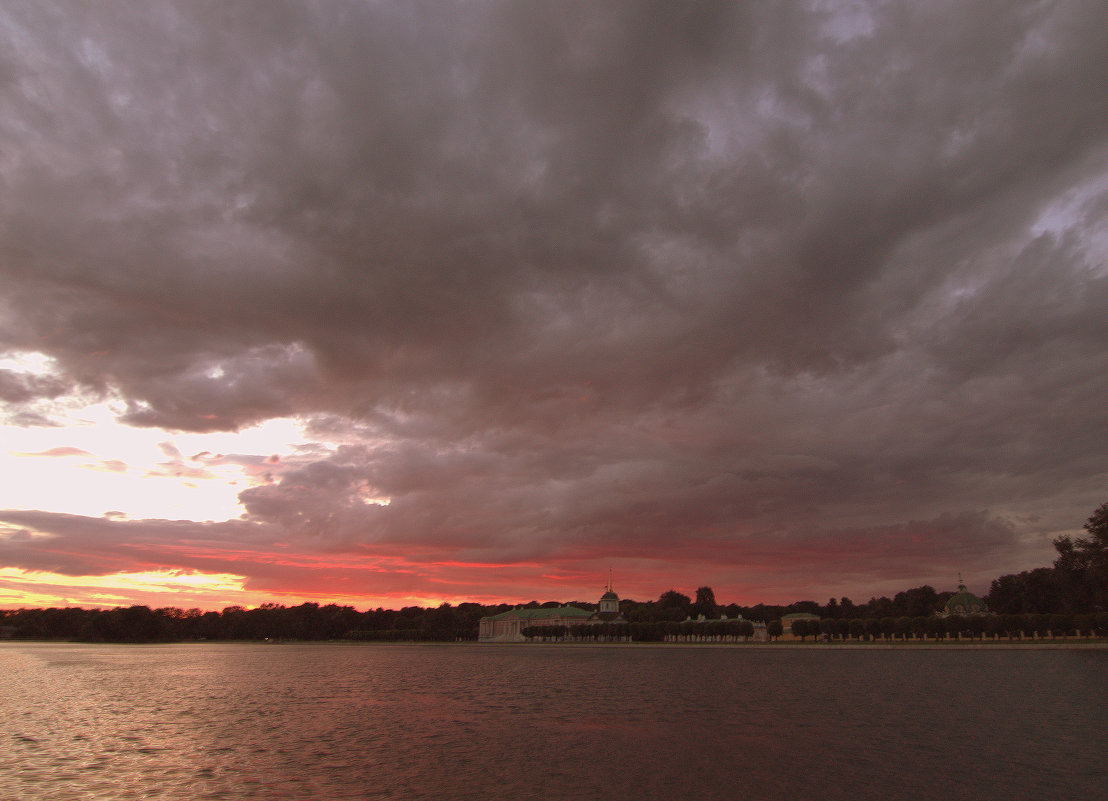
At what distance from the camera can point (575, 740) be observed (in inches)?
1319

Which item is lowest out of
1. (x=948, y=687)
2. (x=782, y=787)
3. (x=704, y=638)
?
(x=782, y=787)

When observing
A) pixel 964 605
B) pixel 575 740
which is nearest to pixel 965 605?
pixel 964 605

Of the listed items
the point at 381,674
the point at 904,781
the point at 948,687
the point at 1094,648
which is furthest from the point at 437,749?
the point at 1094,648

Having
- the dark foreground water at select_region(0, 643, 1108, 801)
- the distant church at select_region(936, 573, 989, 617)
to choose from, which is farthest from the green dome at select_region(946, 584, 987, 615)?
the dark foreground water at select_region(0, 643, 1108, 801)

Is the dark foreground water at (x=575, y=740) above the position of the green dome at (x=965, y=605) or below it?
below

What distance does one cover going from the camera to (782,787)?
2362cm

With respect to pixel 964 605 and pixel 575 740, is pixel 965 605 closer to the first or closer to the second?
pixel 964 605

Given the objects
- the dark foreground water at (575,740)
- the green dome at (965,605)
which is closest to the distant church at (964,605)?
the green dome at (965,605)

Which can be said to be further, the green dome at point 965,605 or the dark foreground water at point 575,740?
the green dome at point 965,605

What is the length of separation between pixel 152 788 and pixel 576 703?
31144 millimetres

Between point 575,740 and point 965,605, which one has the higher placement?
point 965,605

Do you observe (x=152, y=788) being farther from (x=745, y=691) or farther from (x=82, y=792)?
(x=745, y=691)

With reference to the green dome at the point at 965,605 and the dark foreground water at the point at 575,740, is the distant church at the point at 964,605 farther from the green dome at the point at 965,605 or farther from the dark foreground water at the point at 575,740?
the dark foreground water at the point at 575,740

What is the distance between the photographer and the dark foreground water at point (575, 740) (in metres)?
23.8
